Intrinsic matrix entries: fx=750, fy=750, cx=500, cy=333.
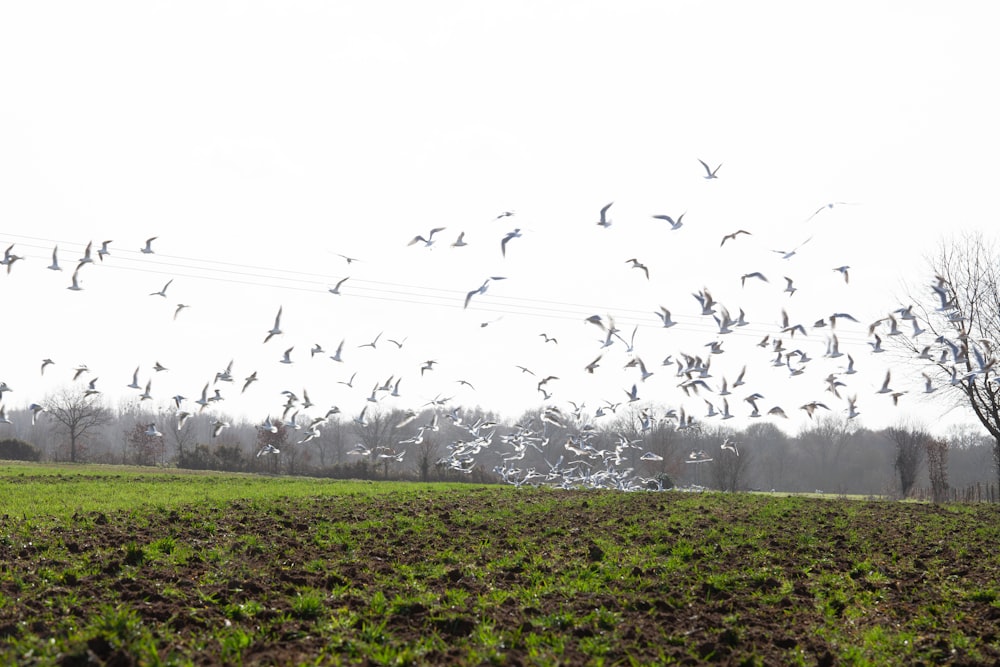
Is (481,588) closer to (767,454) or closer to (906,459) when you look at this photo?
(906,459)

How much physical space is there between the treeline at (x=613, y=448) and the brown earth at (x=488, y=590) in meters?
33.4

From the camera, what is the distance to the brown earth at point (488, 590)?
7.28 m

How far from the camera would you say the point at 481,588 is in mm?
9727

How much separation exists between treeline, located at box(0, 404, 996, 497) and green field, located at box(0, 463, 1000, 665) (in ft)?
109

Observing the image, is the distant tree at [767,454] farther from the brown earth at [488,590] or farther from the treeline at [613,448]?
the brown earth at [488,590]

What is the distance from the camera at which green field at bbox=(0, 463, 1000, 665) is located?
7.27 meters

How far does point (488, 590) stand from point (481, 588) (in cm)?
13

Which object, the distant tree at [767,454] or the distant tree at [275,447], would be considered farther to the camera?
the distant tree at [767,454]

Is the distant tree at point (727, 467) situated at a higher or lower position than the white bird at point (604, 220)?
lower

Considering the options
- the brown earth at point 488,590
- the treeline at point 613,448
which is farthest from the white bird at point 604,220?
the treeline at point 613,448

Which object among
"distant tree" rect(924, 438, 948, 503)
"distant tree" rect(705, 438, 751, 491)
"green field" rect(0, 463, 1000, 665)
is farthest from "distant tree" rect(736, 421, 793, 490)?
"green field" rect(0, 463, 1000, 665)

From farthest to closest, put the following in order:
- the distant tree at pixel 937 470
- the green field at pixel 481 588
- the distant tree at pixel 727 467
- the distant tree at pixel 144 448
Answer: the distant tree at pixel 144 448 → the distant tree at pixel 727 467 → the distant tree at pixel 937 470 → the green field at pixel 481 588

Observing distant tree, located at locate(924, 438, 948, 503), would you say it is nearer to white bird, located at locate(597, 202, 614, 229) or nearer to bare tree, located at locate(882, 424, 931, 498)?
bare tree, located at locate(882, 424, 931, 498)

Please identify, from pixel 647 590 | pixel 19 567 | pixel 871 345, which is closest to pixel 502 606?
pixel 647 590
